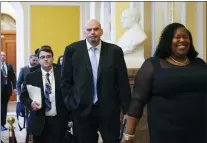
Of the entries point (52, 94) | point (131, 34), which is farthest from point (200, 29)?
point (52, 94)

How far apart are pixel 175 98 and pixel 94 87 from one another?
2.50 feet

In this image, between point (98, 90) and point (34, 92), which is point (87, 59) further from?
point (34, 92)

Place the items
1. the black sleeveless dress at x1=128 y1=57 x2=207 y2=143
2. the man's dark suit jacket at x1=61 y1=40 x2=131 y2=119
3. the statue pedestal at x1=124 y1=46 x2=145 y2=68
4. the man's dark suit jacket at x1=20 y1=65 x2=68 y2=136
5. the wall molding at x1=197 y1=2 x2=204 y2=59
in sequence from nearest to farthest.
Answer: the black sleeveless dress at x1=128 y1=57 x2=207 y2=143 → the man's dark suit jacket at x1=61 y1=40 x2=131 y2=119 → the man's dark suit jacket at x1=20 y1=65 x2=68 y2=136 → the statue pedestal at x1=124 y1=46 x2=145 y2=68 → the wall molding at x1=197 y1=2 x2=204 y2=59

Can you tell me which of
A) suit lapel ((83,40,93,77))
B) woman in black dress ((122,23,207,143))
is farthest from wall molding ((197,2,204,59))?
woman in black dress ((122,23,207,143))

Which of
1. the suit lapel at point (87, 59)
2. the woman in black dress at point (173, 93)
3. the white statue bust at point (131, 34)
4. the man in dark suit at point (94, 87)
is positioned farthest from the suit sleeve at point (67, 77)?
the white statue bust at point (131, 34)

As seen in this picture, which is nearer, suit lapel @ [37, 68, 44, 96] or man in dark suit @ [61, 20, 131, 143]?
man in dark suit @ [61, 20, 131, 143]

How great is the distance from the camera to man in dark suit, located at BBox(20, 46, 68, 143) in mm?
3520

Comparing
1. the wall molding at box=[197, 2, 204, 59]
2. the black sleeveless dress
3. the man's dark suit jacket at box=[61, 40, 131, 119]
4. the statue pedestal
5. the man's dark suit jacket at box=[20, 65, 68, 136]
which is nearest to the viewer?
the black sleeveless dress

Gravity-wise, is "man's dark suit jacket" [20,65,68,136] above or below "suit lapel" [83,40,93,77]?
below

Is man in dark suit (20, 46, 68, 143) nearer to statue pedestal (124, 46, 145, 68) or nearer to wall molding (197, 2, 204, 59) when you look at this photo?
statue pedestal (124, 46, 145, 68)

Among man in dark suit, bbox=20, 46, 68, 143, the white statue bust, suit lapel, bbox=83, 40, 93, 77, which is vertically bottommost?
man in dark suit, bbox=20, 46, 68, 143

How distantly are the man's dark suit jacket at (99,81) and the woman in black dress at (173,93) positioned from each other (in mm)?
432

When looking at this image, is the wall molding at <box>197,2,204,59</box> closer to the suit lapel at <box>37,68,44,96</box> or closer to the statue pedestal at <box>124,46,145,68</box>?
the statue pedestal at <box>124,46,145,68</box>

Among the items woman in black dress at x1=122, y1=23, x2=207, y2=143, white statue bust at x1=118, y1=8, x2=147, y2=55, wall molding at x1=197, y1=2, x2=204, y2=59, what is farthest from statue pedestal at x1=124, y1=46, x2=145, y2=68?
woman in black dress at x1=122, y1=23, x2=207, y2=143
